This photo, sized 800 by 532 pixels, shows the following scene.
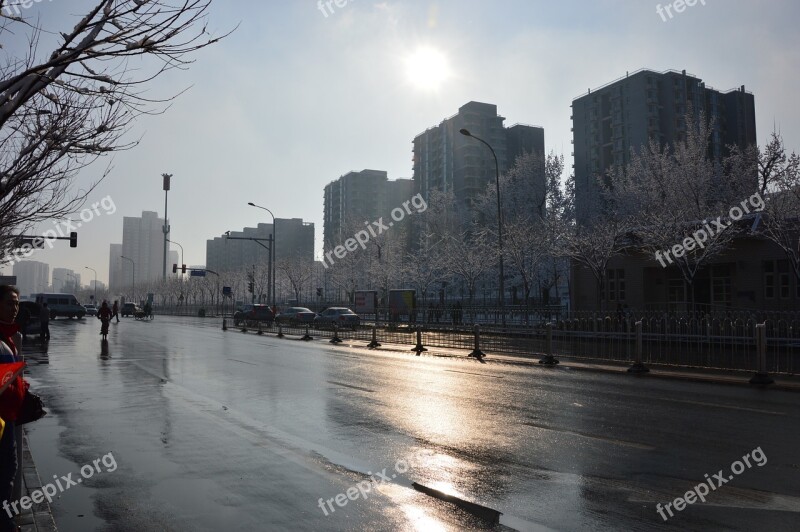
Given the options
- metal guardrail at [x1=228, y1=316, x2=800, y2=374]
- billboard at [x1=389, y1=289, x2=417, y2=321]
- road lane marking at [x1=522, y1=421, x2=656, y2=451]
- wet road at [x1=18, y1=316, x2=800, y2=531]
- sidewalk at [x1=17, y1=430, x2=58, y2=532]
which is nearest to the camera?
sidewalk at [x1=17, y1=430, x2=58, y2=532]

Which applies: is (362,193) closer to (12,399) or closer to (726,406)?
(726,406)

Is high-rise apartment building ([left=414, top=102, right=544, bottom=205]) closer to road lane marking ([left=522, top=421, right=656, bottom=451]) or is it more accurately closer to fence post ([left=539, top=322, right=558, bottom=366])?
fence post ([left=539, top=322, right=558, bottom=366])

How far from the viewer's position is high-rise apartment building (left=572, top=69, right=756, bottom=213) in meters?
88.9

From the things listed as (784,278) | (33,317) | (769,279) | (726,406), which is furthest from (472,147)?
(726,406)

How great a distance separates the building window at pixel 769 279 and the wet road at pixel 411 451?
19.2 metres

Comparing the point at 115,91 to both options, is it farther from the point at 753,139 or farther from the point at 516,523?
the point at 753,139

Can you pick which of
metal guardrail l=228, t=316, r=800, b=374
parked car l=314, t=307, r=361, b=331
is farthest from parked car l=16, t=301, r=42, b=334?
metal guardrail l=228, t=316, r=800, b=374

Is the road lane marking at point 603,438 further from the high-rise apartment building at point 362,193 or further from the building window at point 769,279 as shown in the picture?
the high-rise apartment building at point 362,193

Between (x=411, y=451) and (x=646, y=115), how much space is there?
302ft

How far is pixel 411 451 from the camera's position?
24.2 ft

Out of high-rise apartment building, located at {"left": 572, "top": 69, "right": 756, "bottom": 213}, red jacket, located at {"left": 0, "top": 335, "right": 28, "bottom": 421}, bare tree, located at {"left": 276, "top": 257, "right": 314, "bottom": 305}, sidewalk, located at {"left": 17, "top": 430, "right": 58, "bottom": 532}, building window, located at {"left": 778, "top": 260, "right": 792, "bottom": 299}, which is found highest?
high-rise apartment building, located at {"left": 572, "top": 69, "right": 756, "bottom": 213}

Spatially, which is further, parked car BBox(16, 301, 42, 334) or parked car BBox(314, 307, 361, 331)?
parked car BBox(314, 307, 361, 331)

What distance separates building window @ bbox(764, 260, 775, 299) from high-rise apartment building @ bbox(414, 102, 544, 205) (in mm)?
82494

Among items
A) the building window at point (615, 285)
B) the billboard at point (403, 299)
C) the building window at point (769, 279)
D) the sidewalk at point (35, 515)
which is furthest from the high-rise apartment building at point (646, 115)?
the sidewalk at point (35, 515)
